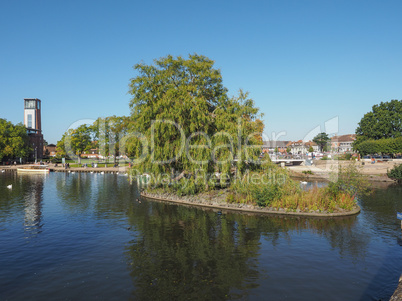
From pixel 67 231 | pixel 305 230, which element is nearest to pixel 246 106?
pixel 305 230

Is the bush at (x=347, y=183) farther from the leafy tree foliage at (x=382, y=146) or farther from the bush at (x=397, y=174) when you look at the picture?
the leafy tree foliage at (x=382, y=146)

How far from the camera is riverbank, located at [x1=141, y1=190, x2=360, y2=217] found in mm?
28205

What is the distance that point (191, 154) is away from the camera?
34.0 meters

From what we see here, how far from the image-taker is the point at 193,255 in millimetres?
18109

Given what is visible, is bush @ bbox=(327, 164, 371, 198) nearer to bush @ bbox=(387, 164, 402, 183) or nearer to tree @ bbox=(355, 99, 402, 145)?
bush @ bbox=(387, 164, 402, 183)

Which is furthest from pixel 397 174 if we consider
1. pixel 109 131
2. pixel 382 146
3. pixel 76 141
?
pixel 76 141

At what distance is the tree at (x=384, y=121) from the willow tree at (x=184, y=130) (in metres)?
76.7

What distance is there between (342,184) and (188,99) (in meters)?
20.4

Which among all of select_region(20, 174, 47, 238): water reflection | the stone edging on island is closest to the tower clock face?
select_region(20, 174, 47, 238): water reflection

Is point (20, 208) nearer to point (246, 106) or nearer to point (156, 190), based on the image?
point (156, 190)

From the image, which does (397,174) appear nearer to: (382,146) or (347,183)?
(347,183)

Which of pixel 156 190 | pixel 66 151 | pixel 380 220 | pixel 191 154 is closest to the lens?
pixel 380 220

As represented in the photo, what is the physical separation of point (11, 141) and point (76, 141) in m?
25.4

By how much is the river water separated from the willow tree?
6764mm
